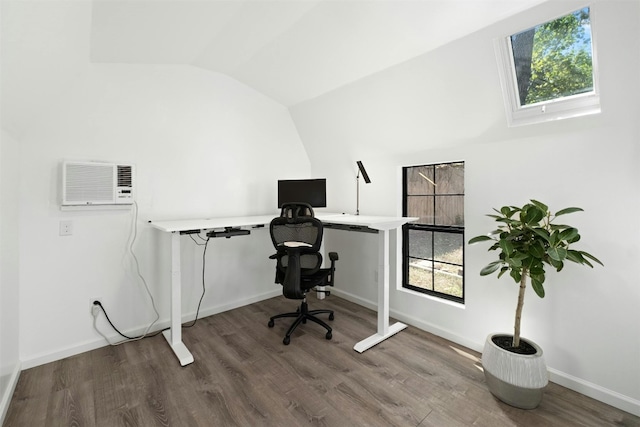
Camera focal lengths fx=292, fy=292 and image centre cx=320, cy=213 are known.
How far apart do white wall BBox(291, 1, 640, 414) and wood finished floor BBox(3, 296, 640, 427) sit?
12.2 inches

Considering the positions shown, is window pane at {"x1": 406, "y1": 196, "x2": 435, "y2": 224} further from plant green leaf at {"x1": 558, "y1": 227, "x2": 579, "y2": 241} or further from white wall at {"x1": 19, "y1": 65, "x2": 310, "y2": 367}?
white wall at {"x1": 19, "y1": 65, "x2": 310, "y2": 367}

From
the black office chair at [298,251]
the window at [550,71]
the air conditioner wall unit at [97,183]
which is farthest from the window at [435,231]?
the air conditioner wall unit at [97,183]

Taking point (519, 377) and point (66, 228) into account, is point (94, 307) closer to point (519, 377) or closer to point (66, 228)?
point (66, 228)

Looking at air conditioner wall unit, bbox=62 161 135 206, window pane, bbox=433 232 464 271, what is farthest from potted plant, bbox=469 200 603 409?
air conditioner wall unit, bbox=62 161 135 206

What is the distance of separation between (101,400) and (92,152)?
1.98 metres

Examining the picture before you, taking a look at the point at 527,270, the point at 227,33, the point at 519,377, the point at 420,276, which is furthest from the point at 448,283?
the point at 227,33

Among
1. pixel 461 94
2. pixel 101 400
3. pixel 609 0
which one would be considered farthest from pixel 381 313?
pixel 609 0

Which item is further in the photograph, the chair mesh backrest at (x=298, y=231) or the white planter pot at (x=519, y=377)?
the chair mesh backrest at (x=298, y=231)

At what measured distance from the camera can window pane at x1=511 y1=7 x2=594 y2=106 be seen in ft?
6.35

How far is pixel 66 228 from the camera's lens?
8.12ft

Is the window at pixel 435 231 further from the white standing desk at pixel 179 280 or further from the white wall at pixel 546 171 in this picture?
the white standing desk at pixel 179 280

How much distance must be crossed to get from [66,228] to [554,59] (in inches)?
159

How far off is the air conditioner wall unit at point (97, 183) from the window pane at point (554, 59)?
3386 millimetres

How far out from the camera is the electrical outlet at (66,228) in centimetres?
246
